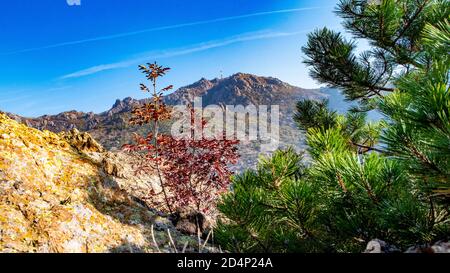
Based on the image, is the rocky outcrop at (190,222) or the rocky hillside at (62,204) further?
the rocky outcrop at (190,222)

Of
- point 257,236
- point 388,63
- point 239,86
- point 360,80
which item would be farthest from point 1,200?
point 239,86

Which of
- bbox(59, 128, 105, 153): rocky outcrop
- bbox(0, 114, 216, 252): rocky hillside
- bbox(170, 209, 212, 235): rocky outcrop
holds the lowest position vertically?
bbox(170, 209, 212, 235): rocky outcrop

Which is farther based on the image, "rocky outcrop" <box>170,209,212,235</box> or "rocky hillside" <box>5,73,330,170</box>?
"rocky hillside" <box>5,73,330,170</box>

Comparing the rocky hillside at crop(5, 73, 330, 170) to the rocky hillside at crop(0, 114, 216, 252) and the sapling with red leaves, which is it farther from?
the rocky hillside at crop(0, 114, 216, 252)

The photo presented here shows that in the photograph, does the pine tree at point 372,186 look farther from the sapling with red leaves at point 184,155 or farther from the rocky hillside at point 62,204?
the sapling with red leaves at point 184,155

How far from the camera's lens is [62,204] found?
14.1ft

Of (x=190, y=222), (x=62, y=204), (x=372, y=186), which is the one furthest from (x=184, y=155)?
(x=372, y=186)

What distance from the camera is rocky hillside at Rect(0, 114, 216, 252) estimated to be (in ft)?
12.5

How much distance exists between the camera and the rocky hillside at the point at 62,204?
3798mm

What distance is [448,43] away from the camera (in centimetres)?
177

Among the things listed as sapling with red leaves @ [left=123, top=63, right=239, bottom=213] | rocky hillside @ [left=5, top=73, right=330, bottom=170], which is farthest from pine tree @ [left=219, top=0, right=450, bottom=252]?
rocky hillside @ [left=5, top=73, right=330, bottom=170]

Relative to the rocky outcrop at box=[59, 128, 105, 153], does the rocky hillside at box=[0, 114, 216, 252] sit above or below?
below

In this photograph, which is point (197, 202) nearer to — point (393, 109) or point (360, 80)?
point (360, 80)

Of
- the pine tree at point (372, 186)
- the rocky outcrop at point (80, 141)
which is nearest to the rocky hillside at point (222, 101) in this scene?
the rocky outcrop at point (80, 141)
